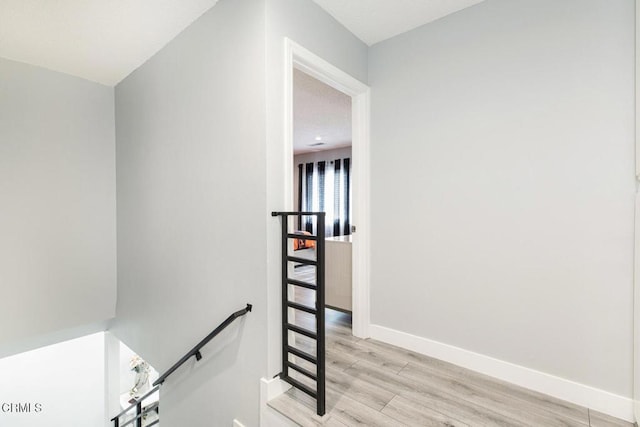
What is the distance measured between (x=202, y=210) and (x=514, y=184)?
2181mm

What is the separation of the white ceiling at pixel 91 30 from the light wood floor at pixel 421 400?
276 cm

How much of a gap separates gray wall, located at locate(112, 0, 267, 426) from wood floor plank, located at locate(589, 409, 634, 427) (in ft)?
5.88

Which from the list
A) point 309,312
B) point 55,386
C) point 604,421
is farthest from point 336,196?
point 55,386

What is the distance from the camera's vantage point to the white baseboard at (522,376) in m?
1.49

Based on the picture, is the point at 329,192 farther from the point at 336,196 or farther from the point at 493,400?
the point at 493,400

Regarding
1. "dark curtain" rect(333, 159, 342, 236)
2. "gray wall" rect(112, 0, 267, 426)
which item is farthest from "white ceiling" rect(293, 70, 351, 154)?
"gray wall" rect(112, 0, 267, 426)

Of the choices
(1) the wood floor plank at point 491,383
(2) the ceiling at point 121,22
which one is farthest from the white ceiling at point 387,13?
(1) the wood floor plank at point 491,383

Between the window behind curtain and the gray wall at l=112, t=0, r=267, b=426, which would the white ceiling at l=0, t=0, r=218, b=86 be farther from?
the window behind curtain

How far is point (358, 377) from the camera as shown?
1849 millimetres

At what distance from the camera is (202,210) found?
6.95 feet

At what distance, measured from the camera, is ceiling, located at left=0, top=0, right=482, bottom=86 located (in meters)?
1.96

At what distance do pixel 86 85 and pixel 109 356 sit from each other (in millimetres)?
3517

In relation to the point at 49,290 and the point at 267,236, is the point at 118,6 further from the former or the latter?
the point at 49,290

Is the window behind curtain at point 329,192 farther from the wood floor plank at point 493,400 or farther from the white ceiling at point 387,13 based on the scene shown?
the wood floor plank at point 493,400
